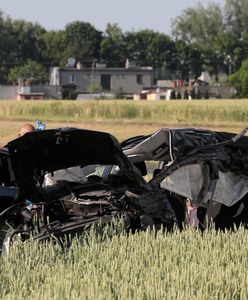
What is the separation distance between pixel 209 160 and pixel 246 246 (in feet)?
7.17

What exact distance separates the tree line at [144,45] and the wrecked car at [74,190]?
400 ft

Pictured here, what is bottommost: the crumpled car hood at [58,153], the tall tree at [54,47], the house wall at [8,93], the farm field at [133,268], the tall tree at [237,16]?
the house wall at [8,93]

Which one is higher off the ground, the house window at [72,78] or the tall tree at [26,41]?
the tall tree at [26,41]

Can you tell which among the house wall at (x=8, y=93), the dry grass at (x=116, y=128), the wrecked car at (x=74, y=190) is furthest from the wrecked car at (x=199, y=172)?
the house wall at (x=8, y=93)

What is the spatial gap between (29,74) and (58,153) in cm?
12301

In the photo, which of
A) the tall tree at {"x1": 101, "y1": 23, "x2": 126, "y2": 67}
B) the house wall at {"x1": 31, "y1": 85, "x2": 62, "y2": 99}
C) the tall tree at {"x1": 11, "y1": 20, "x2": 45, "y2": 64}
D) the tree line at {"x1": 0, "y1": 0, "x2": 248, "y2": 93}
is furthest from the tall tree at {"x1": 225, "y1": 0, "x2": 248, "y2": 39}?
the house wall at {"x1": 31, "y1": 85, "x2": 62, "y2": 99}

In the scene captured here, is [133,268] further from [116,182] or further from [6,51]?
[6,51]

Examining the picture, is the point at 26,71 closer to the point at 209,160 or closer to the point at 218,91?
the point at 218,91

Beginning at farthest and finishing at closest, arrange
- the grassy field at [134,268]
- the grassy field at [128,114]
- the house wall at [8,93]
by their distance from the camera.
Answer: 1. the house wall at [8,93]
2. the grassy field at [128,114]
3. the grassy field at [134,268]

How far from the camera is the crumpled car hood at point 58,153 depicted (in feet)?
24.7

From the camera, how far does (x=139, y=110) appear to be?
53562mm

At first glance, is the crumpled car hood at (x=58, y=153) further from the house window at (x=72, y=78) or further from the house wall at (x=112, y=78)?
the house window at (x=72, y=78)

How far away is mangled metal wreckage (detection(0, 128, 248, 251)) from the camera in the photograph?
754cm

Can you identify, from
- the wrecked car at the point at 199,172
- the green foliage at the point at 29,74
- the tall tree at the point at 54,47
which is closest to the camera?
the wrecked car at the point at 199,172
